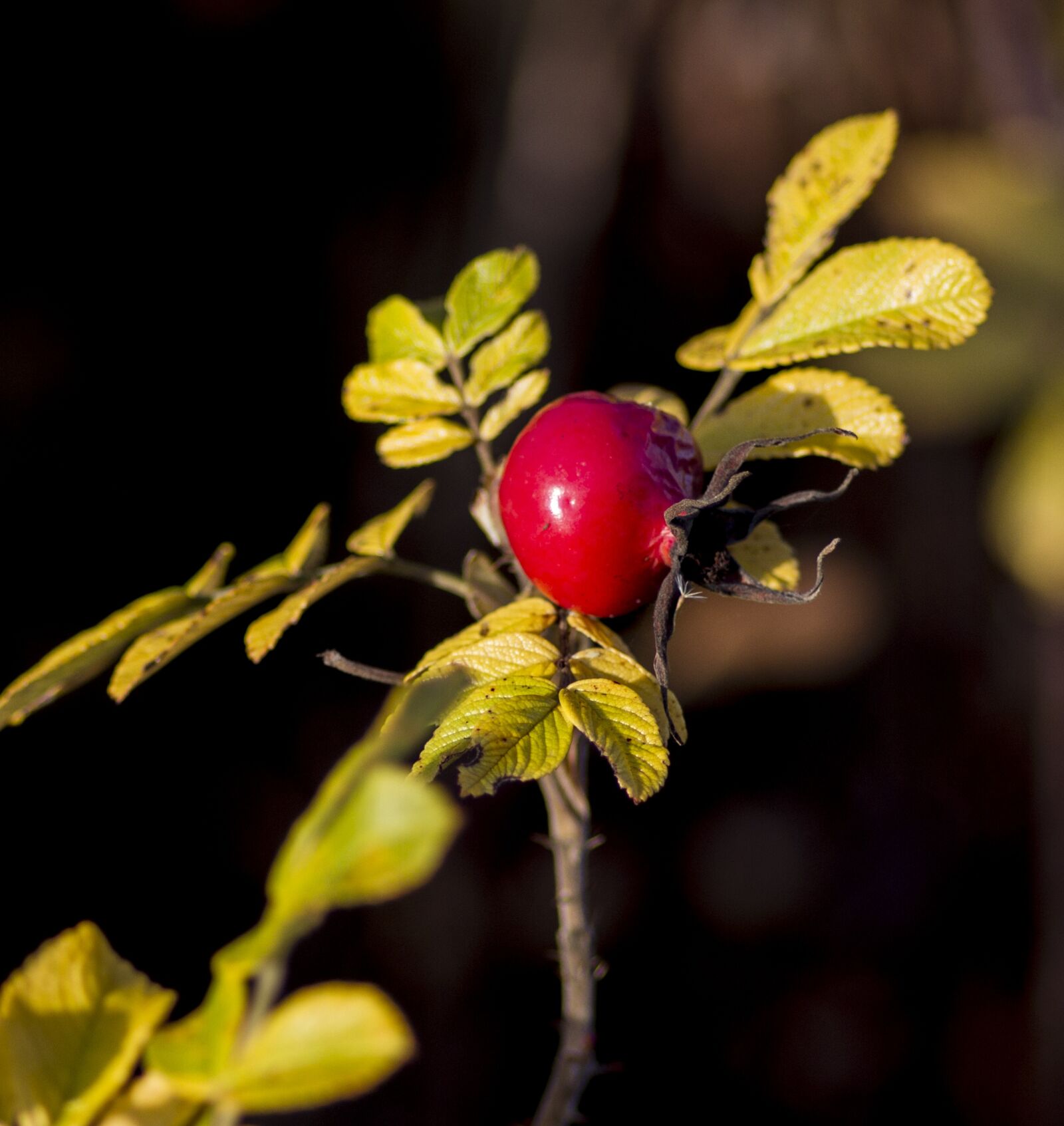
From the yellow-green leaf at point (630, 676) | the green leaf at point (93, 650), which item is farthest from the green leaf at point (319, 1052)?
the green leaf at point (93, 650)

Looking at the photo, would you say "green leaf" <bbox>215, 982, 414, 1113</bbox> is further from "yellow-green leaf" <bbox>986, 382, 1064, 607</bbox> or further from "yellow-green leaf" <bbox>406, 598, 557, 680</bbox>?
"yellow-green leaf" <bbox>986, 382, 1064, 607</bbox>

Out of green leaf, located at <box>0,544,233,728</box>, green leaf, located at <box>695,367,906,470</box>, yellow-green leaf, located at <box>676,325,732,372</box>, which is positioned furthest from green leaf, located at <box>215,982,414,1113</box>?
yellow-green leaf, located at <box>676,325,732,372</box>

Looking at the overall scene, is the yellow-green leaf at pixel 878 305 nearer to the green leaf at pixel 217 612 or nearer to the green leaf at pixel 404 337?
the green leaf at pixel 404 337

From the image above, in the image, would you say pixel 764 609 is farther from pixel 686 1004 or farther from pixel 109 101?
pixel 109 101

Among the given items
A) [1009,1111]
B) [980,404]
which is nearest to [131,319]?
[980,404]

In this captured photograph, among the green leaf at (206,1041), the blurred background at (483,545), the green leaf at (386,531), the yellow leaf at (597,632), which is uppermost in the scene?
the green leaf at (206,1041)

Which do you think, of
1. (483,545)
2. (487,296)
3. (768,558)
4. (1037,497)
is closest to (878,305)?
(768,558)
